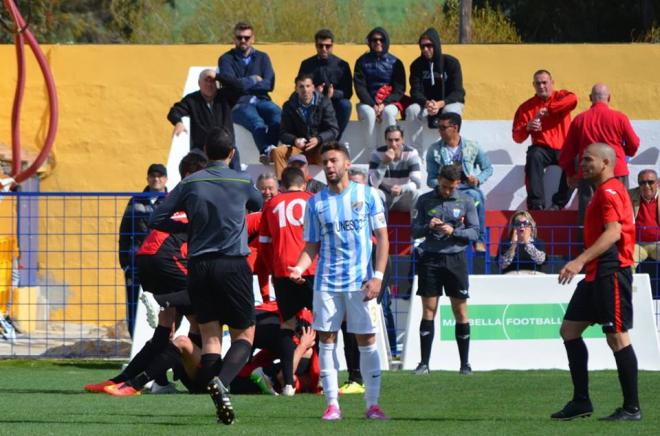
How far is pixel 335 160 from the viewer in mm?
9633

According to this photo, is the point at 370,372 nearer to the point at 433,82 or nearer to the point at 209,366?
the point at 209,366

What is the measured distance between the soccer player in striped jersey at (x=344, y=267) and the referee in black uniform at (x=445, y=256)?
3.59m

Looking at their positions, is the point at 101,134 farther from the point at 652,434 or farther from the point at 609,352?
the point at 652,434

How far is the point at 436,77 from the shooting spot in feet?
57.7

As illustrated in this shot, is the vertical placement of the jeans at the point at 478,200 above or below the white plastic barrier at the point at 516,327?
above

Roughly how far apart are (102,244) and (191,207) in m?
9.81

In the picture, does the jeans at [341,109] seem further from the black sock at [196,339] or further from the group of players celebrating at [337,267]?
the group of players celebrating at [337,267]

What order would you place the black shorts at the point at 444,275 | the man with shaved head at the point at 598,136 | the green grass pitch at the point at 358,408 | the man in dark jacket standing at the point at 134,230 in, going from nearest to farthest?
the green grass pitch at the point at 358,408 → the black shorts at the point at 444,275 → the man in dark jacket standing at the point at 134,230 → the man with shaved head at the point at 598,136

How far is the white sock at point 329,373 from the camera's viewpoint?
964 centimetres

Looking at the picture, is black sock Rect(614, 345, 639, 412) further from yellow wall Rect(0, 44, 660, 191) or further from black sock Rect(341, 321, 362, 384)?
yellow wall Rect(0, 44, 660, 191)

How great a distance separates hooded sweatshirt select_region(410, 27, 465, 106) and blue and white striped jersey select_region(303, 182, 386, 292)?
795 cm

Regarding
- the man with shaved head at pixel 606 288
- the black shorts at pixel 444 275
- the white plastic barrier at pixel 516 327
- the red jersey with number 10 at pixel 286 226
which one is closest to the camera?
the man with shaved head at pixel 606 288

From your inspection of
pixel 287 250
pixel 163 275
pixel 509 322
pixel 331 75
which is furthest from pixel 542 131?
pixel 163 275

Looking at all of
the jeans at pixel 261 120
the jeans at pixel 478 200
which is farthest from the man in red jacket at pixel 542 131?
the jeans at pixel 261 120
